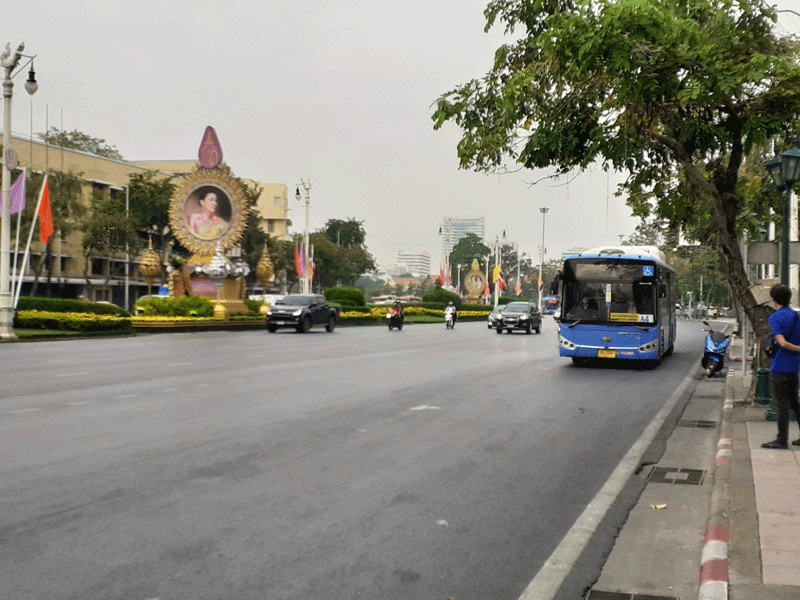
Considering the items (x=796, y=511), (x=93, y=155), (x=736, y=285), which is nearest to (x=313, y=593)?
(x=796, y=511)

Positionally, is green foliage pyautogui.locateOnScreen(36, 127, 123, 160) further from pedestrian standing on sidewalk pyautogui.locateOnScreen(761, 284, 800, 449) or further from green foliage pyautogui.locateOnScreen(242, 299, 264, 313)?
pedestrian standing on sidewalk pyautogui.locateOnScreen(761, 284, 800, 449)

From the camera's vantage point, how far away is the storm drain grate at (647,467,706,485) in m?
8.09

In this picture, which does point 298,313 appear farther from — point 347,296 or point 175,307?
point 347,296

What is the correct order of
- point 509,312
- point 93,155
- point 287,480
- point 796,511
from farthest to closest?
point 93,155 → point 509,312 → point 287,480 → point 796,511

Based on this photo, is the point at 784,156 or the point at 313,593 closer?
the point at 313,593

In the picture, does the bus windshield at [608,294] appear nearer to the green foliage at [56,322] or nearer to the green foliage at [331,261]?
the green foliage at [56,322]

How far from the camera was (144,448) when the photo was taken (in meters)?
8.74

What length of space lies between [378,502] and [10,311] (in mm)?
25204

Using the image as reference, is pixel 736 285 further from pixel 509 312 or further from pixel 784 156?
pixel 509 312

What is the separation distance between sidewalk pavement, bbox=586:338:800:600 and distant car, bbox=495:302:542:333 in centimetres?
3350

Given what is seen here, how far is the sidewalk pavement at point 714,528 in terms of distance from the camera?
4.86 m

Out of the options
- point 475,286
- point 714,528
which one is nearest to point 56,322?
point 714,528

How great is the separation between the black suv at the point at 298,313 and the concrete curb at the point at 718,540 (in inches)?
1229

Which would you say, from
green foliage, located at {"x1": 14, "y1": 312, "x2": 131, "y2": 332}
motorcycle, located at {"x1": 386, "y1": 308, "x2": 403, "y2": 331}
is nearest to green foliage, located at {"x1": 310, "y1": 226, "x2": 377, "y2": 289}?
motorcycle, located at {"x1": 386, "y1": 308, "x2": 403, "y2": 331}
